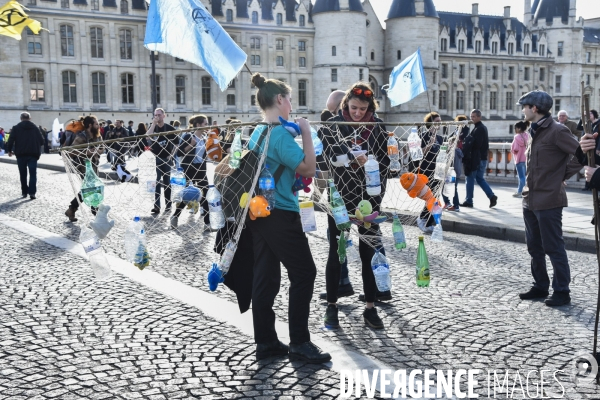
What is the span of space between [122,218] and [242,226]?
180 centimetres

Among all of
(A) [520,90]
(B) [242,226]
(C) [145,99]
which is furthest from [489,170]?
(A) [520,90]

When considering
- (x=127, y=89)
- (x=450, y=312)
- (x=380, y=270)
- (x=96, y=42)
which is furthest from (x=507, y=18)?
(x=380, y=270)

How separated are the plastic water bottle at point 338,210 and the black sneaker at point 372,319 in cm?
71

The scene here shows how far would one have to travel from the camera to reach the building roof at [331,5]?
61.9 meters

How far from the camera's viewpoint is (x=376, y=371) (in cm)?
389

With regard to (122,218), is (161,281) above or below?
below

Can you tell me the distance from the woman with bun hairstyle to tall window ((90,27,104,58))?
55.7 meters

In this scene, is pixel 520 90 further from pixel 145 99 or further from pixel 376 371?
pixel 376 371

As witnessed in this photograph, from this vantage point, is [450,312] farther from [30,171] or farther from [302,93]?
[302,93]

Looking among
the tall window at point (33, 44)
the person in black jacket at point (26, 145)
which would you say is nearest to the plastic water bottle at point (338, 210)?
the person in black jacket at point (26, 145)

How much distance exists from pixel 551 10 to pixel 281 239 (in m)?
89.4

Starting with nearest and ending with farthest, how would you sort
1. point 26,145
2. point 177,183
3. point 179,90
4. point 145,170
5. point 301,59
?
point 177,183 → point 145,170 → point 26,145 → point 179,90 → point 301,59

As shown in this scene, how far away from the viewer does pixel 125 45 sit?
2242 inches

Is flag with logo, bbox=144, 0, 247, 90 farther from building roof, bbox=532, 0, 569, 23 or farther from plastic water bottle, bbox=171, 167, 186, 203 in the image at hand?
building roof, bbox=532, 0, 569, 23
